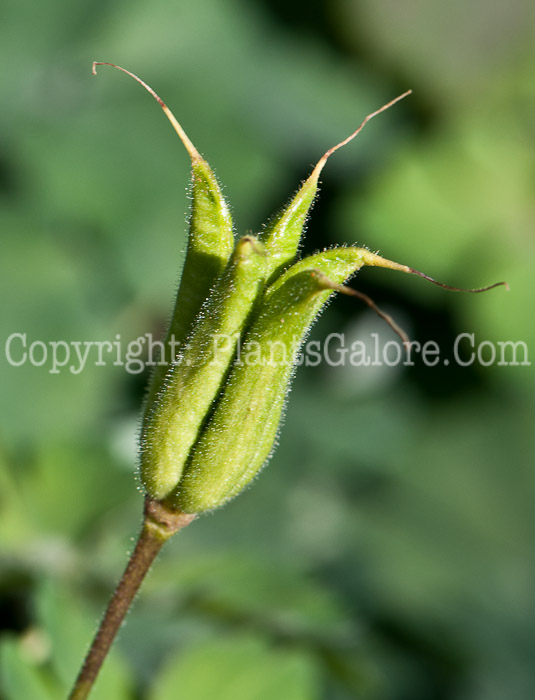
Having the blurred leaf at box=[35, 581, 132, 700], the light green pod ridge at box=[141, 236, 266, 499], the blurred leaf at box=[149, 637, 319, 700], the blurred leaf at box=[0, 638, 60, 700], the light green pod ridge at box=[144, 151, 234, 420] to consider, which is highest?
the light green pod ridge at box=[144, 151, 234, 420]

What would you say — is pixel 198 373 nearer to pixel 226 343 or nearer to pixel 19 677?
pixel 226 343

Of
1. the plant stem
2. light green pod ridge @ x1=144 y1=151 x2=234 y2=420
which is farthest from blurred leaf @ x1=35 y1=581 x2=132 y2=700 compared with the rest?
light green pod ridge @ x1=144 y1=151 x2=234 y2=420

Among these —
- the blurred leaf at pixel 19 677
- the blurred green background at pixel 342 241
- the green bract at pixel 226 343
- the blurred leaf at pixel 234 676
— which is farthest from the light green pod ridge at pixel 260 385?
the blurred green background at pixel 342 241

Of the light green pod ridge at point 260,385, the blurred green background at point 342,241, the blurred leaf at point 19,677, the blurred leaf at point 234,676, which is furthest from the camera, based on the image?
the blurred green background at point 342,241

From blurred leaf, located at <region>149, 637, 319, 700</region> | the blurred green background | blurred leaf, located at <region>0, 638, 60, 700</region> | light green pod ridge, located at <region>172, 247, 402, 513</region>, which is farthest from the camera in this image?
the blurred green background

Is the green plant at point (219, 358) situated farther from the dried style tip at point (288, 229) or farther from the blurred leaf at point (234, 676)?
the blurred leaf at point (234, 676)

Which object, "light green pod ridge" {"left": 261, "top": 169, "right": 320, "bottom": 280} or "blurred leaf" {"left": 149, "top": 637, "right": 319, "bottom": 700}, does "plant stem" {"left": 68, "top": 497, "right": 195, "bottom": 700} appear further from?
"blurred leaf" {"left": 149, "top": 637, "right": 319, "bottom": 700}

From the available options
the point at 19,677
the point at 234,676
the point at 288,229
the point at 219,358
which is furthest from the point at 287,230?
the point at 234,676
